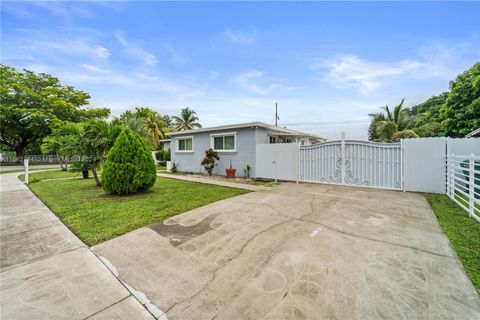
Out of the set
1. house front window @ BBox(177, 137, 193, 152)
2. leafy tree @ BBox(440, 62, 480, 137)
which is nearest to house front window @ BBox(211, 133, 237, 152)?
house front window @ BBox(177, 137, 193, 152)

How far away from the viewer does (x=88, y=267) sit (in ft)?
8.59

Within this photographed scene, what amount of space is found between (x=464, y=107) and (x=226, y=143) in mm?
17540

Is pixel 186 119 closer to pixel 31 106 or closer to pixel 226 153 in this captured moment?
pixel 31 106

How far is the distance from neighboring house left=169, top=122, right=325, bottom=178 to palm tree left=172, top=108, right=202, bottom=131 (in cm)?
1789

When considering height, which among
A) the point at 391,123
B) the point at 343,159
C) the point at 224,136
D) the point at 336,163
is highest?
the point at 391,123

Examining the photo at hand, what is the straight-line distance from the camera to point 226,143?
39.1 feet

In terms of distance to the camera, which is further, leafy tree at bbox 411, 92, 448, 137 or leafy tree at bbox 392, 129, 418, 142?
leafy tree at bbox 411, 92, 448, 137

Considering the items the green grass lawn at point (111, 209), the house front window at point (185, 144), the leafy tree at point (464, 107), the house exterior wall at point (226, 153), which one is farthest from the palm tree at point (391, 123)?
the green grass lawn at point (111, 209)

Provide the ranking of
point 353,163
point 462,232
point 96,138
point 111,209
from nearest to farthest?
1. point 462,232
2. point 111,209
3. point 96,138
4. point 353,163

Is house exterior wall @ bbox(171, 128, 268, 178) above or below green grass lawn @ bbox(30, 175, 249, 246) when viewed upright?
above

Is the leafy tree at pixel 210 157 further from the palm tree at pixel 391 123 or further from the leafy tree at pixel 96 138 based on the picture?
the palm tree at pixel 391 123

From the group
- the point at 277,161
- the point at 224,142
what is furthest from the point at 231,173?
the point at 277,161

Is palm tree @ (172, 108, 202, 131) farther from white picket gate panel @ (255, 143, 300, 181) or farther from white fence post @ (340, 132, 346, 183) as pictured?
white fence post @ (340, 132, 346, 183)

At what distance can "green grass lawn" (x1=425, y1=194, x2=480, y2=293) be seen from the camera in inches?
96.1
